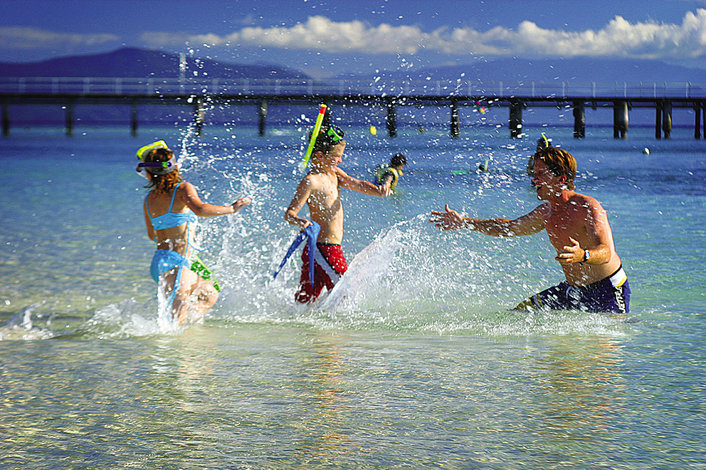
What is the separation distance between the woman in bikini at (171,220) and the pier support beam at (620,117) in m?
61.1

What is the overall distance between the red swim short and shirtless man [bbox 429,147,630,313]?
3.40 feet

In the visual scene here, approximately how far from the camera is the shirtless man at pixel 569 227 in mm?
5961

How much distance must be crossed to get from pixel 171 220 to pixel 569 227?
9.80 feet

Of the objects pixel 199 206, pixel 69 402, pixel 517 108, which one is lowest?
pixel 69 402

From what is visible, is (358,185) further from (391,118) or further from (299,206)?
(391,118)

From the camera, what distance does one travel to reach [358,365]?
17.2ft

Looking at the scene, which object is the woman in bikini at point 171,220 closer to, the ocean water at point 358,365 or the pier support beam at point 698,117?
the ocean water at point 358,365

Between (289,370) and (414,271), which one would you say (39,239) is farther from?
(289,370)

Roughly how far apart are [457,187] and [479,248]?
594 inches

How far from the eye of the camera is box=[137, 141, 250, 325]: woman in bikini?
607 centimetres

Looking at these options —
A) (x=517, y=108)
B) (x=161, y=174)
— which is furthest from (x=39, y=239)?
(x=517, y=108)

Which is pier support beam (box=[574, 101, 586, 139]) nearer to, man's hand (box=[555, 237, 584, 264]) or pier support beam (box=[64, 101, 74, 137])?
pier support beam (box=[64, 101, 74, 137])

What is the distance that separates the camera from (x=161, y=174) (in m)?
6.09

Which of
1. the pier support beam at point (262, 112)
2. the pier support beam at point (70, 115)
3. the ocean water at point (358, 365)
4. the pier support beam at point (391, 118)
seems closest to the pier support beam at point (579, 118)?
the pier support beam at point (391, 118)
